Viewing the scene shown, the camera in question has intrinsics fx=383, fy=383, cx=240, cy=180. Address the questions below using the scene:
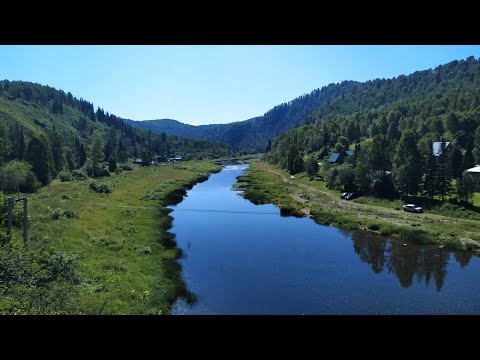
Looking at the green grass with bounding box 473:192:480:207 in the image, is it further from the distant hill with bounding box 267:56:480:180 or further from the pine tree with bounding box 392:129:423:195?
the distant hill with bounding box 267:56:480:180

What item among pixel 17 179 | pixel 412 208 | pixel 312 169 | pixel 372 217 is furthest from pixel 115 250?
pixel 312 169

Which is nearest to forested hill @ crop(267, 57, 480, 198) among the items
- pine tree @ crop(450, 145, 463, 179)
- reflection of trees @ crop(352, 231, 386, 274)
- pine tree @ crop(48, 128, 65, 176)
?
pine tree @ crop(450, 145, 463, 179)

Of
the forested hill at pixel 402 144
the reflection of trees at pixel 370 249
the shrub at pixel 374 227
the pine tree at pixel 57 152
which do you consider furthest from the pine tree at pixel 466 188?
the pine tree at pixel 57 152

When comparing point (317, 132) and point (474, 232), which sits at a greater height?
point (317, 132)

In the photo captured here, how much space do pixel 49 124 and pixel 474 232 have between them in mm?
178257

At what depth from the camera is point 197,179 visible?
106688 mm

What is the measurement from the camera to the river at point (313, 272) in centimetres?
2577

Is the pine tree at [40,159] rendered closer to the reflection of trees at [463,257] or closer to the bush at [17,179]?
→ the bush at [17,179]

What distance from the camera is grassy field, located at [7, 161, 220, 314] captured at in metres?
23.9
